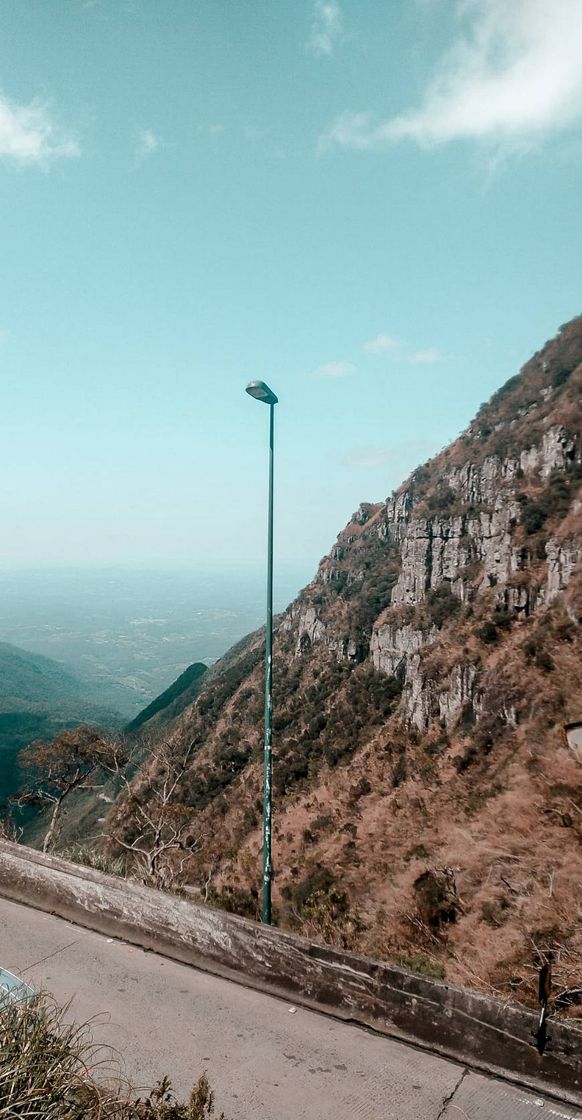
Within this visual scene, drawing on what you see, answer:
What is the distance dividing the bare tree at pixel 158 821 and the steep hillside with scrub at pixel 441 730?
5.74 ft

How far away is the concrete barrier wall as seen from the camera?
436cm

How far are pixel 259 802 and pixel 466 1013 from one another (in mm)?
46607

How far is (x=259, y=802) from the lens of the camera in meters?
48.5

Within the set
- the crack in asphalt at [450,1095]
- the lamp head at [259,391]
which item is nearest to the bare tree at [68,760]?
the lamp head at [259,391]

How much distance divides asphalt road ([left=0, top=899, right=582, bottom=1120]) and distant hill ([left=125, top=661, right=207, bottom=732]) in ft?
325

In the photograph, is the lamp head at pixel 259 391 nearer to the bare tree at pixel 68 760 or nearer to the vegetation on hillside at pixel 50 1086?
the vegetation on hillside at pixel 50 1086

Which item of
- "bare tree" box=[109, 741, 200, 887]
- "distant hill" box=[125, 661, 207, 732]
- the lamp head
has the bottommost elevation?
"distant hill" box=[125, 661, 207, 732]

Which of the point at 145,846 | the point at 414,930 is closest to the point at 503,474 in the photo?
the point at 145,846

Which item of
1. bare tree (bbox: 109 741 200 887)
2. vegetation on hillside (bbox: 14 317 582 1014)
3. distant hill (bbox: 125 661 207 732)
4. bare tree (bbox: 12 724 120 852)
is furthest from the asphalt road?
distant hill (bbox: 125 661 207 732)

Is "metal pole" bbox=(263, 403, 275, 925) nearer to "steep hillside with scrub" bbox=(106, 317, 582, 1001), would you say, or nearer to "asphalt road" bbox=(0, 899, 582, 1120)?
"steep hillside with scrub" bbox=(106, 317, 582, 1001)

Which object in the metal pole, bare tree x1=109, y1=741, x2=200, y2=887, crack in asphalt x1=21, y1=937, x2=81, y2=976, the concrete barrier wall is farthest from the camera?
bare tree x1=109, y1=741, x2=200, y2=887

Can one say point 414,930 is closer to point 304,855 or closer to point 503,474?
point 304,855

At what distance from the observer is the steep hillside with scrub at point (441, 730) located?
18312 mm

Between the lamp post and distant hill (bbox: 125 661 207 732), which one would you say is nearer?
the lamp post
